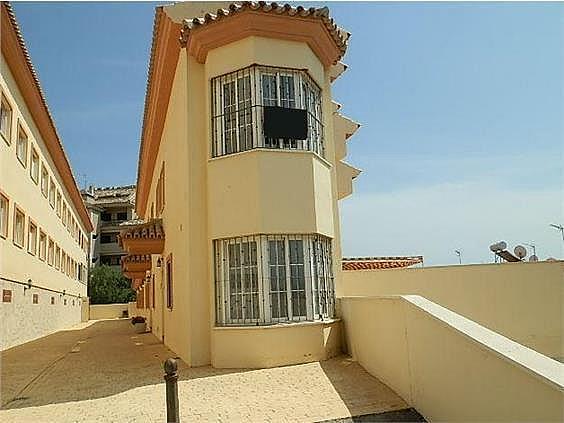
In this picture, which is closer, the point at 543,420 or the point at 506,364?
the point at 543,420

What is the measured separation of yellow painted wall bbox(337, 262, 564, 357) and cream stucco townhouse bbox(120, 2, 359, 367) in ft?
8.84

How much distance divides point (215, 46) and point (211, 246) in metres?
4.22

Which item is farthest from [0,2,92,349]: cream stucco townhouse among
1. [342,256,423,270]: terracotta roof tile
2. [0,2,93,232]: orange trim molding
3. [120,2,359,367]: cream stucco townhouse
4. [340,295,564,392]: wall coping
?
[340,295,564,392]: wall coping

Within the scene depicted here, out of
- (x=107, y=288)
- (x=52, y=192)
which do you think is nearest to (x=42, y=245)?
(x=52, y=192)


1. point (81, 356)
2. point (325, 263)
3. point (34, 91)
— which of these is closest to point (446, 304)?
point (325, 263)

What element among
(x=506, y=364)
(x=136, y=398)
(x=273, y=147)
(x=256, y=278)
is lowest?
(x=136, y=398)

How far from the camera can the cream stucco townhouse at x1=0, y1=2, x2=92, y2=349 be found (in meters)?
16.2

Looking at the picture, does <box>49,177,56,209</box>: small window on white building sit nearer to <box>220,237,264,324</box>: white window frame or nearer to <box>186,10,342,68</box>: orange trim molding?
<box>186,10,342,68</box>: orange trim molding

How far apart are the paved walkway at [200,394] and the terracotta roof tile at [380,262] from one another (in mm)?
8387

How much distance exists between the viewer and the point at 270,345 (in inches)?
385

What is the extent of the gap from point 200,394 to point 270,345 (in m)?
2.14

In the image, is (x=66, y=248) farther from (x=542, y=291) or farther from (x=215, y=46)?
(x=542, y=291)

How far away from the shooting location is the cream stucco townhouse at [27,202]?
16188 millimetres

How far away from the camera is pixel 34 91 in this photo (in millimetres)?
19281
